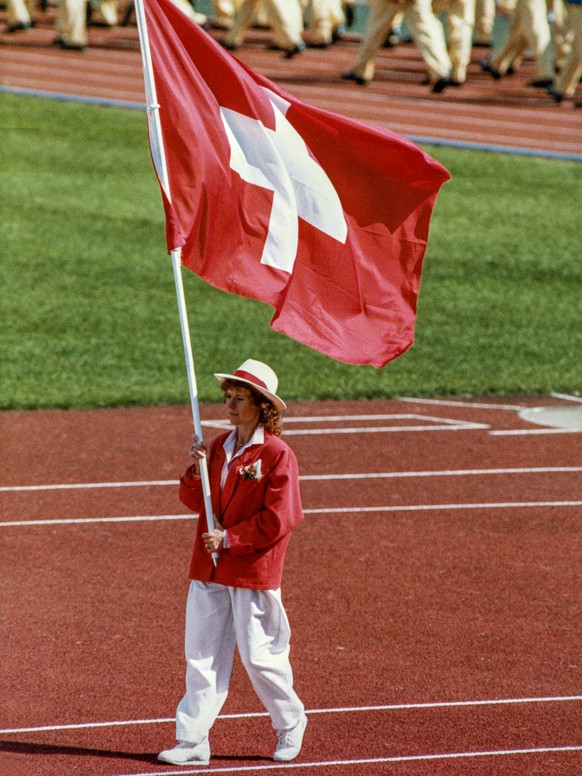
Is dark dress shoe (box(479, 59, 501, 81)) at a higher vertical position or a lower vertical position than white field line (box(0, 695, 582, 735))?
lower

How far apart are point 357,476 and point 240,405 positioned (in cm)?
488

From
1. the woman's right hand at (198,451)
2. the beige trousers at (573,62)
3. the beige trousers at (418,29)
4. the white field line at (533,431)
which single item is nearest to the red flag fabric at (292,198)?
the woman's right hand at (198,451)

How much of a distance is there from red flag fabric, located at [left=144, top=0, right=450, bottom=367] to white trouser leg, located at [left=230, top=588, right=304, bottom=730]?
1.18 m

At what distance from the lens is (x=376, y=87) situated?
25.8 m

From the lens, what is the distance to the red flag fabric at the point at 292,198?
6.97 meters

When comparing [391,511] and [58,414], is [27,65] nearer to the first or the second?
[58,414]

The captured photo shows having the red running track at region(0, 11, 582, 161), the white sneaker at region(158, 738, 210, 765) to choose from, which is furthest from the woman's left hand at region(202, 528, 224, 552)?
the red running track at region(0, 11, 582, 161)

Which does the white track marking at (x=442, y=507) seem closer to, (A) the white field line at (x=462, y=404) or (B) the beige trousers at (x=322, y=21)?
(A) the white field line at (x=462, y=404)

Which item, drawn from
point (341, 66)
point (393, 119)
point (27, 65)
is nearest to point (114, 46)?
point (27, 65)

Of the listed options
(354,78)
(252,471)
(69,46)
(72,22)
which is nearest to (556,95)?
(354,78)

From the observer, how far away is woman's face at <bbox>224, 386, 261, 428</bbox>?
657 centimetres

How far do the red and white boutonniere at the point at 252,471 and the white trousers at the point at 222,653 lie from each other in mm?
483

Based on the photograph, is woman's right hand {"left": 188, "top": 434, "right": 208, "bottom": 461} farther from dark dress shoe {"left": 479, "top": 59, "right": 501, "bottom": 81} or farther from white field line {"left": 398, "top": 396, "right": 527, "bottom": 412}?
dark dress shoe {"left": 479, "top": 59, "right": 501, "bottom": 81}

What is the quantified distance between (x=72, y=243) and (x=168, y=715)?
1351 cm
